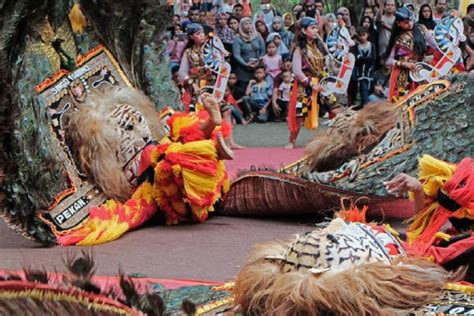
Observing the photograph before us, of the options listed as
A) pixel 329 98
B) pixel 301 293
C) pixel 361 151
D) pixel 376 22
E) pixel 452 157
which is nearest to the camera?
pixel 301 293

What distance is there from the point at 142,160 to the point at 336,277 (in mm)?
2815

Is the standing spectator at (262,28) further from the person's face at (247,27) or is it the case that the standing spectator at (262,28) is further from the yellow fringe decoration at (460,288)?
the yellow fringe decoration at (460,288)

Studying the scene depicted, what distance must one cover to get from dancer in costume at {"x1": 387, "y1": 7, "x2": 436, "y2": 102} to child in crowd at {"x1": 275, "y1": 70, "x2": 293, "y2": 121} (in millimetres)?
1997

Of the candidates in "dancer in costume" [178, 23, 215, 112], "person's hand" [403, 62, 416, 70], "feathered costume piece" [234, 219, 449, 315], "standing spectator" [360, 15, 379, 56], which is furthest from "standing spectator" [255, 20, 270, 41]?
"feathered costume piece" [234, 219, 449, 315]

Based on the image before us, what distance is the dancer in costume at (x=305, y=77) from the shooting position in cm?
943


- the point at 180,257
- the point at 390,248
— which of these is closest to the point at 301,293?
the point at 390,248

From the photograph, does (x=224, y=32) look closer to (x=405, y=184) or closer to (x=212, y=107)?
(x=212, y=107)

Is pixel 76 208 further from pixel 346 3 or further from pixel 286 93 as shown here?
pixel 346 3

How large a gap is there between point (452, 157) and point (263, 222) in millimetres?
1132

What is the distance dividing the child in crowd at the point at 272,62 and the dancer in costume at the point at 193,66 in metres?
1.62

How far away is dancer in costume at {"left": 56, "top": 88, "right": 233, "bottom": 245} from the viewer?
16.3ft

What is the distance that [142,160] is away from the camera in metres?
5.18

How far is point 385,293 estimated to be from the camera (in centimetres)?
248

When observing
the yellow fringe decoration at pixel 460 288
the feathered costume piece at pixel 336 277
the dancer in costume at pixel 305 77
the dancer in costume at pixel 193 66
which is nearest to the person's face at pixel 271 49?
the dancer in costume at pixel 193 66
